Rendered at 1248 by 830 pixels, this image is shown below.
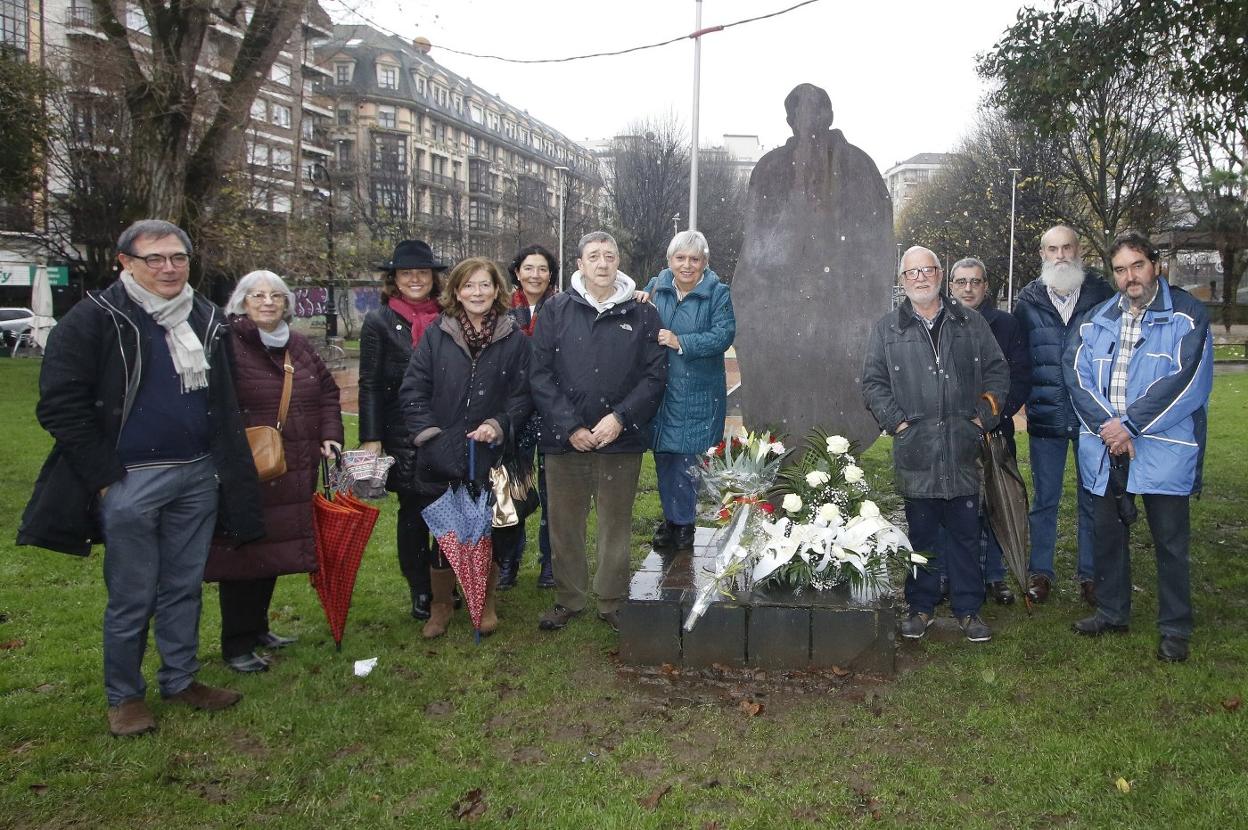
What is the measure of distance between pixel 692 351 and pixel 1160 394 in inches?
92.1

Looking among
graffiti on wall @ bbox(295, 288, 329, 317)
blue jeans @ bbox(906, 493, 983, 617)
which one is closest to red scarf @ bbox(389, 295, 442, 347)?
blue jeans @ bbox(906, 493, 983, 617)

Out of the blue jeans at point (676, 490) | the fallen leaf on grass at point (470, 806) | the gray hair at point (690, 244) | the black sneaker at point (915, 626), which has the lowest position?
A: the fallen leaf on grass at point (470, 806)

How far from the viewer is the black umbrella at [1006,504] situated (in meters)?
5.21

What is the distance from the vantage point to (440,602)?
534 cm

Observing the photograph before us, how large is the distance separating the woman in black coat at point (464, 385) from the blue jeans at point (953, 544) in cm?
212

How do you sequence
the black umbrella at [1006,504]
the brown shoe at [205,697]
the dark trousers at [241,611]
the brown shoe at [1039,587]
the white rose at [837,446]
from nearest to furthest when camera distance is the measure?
the brown shoe at [205,697], the dark trousers at [241,611], the white rose at [837,446], the black umbrella at [1006,504], the brown shoe at [1039,587]

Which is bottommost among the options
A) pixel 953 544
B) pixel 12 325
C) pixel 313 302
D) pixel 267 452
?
pixel 953 544

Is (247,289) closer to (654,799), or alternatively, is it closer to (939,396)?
(654,799)

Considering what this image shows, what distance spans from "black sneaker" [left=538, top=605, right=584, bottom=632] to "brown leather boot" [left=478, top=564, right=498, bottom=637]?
0.84 ft

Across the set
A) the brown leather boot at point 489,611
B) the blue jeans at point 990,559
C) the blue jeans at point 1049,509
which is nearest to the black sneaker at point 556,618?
the brown leather boot at point 489,611

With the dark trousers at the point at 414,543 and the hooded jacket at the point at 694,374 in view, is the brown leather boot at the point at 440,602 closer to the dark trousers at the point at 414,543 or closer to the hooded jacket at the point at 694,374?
the dark trousers at the point at 414,543

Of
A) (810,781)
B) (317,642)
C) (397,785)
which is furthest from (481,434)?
(810,781)

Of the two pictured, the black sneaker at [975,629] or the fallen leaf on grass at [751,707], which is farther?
the black sneaker at [975,629]

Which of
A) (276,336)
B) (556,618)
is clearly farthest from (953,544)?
(276,336)
